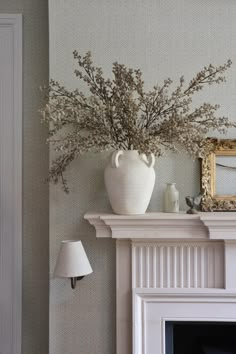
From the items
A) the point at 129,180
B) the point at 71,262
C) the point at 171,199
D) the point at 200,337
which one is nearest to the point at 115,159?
the point at 129,180

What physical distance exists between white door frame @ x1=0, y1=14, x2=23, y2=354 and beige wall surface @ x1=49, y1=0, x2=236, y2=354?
0.28 meters

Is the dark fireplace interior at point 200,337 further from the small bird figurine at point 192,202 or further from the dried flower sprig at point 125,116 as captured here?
the dried flower sprig at point 125,116

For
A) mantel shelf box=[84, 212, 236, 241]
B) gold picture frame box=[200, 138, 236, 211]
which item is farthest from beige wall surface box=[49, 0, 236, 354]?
mantel shelf box=[84, 212, 236, 241]

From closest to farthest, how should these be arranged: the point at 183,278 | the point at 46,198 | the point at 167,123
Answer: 1. the point at 167,123
2. the point at 183,278
3. the point at 46,198

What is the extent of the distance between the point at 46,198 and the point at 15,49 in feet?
2.63

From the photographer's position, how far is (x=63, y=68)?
1.60 meters

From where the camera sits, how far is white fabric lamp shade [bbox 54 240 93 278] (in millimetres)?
1387

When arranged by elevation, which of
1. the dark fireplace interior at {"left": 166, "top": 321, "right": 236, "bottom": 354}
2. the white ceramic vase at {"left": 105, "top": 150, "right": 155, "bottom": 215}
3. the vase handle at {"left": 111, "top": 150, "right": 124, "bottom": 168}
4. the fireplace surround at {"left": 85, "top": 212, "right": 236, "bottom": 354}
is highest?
the vase handle at {"left": 111, "top": 150, "right": 124, "bottom": 168}

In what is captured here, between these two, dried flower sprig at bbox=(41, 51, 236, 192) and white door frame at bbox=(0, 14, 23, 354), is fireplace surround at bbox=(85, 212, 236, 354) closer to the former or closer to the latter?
dried flower sprig at bbox=(41, 51, 236, 192)

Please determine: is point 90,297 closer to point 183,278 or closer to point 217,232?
point 183,278

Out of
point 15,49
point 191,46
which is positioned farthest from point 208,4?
point 15,49

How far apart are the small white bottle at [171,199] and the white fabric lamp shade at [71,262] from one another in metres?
0.43

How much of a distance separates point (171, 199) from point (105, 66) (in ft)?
2.26

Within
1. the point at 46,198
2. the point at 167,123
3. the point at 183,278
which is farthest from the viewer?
the point at 46,198
